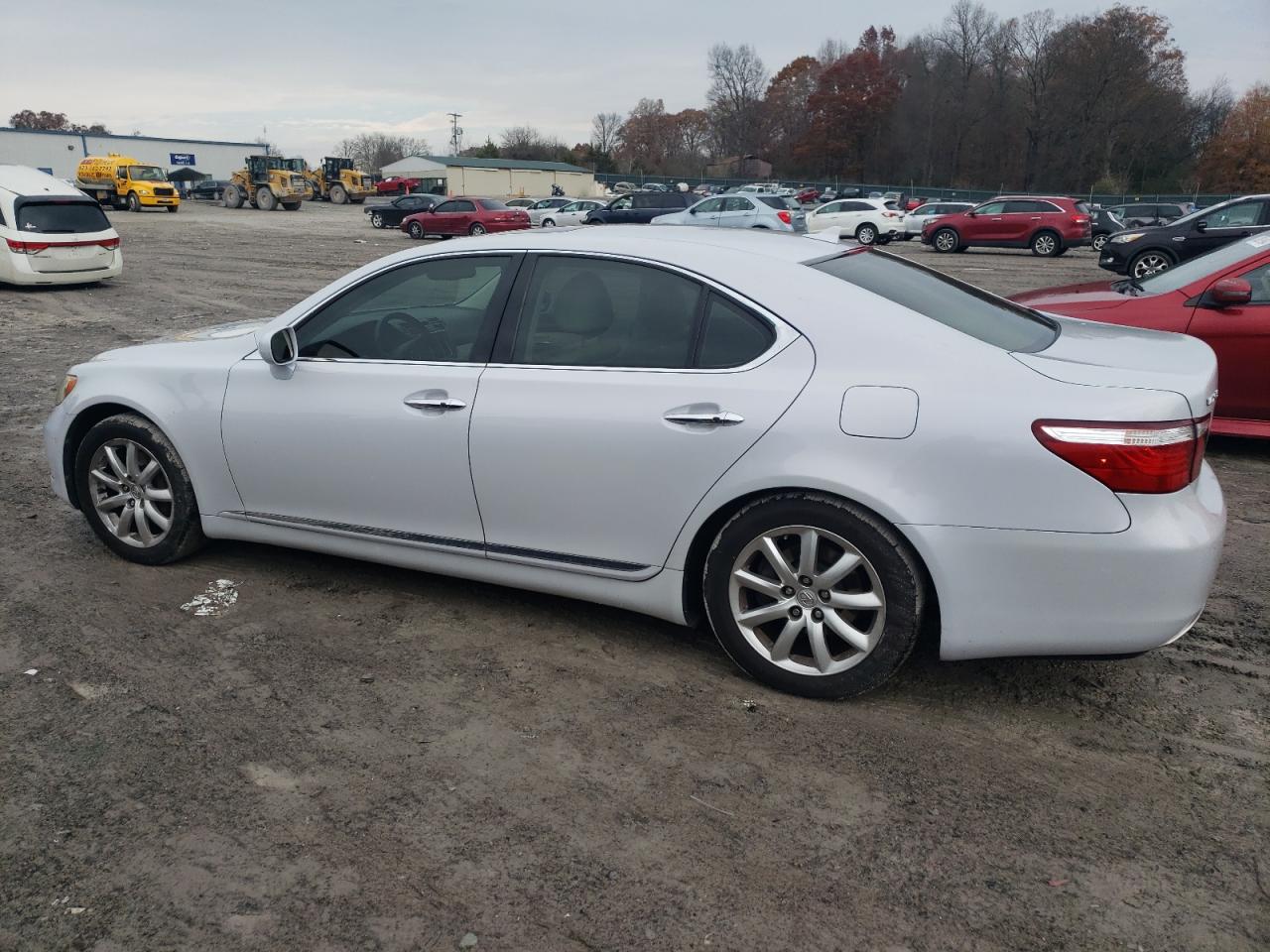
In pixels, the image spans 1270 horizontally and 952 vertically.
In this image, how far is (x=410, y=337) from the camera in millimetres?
4055

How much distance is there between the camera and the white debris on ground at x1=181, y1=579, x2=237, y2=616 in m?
4.17

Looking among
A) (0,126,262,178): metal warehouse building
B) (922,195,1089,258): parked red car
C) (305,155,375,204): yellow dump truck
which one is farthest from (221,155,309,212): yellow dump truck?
(922,195,1089,258): parked red car

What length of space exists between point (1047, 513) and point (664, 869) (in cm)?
150

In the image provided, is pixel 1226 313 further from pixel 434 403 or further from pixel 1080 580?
pixel 434 403

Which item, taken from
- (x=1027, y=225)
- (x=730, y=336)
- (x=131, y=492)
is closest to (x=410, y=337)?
(x=730, y=336)

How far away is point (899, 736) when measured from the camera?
10.5 ft

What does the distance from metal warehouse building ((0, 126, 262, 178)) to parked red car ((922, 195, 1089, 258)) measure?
7143 cm

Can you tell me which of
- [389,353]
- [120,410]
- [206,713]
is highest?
[389,353]

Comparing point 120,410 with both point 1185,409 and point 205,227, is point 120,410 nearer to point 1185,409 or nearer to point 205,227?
point 1185,409

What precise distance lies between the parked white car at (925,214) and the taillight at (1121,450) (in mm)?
31636

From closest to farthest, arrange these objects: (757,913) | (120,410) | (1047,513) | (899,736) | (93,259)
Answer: (757,913)
(1047,513)
(899,736)
(120,410)
(93,259)

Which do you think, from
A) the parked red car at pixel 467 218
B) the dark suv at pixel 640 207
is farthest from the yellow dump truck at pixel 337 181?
the dark suv at pixel 640 207

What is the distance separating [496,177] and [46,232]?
66103mm

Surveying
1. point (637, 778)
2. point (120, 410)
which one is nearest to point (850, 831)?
point (637, 778)
